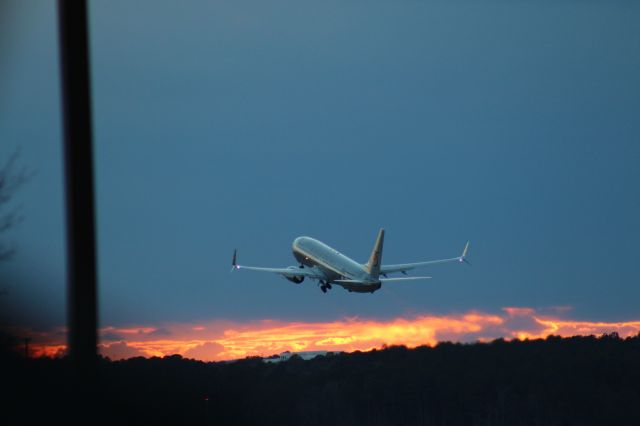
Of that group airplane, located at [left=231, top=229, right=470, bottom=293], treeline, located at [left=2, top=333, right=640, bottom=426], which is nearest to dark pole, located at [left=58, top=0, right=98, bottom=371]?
treeline, located at [left=2, top=333, right=640, bottom=426]

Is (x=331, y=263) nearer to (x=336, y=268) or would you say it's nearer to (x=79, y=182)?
(x=336, y=268)

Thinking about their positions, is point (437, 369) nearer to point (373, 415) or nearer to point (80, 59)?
point (373, 415)

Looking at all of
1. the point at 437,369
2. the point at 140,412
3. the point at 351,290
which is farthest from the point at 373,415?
the point at 140,412

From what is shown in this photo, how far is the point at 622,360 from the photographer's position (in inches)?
4867

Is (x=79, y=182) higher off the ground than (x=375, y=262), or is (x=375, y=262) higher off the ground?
(x=375, y=262)

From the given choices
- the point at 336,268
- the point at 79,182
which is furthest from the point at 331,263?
the point at 79,182

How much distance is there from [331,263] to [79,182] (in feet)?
261

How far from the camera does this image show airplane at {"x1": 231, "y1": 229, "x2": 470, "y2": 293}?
9081cm

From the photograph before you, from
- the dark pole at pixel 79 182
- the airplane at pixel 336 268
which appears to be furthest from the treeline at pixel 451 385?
the dark pole at pixel 79 182

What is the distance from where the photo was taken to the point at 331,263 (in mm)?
95562

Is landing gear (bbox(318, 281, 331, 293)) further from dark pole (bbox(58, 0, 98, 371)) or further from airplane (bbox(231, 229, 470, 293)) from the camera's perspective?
dark pole (bbox(58, 0, 98, 371))

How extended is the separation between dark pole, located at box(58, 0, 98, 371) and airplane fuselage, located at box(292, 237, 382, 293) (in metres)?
73.7

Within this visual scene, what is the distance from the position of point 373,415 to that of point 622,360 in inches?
1594

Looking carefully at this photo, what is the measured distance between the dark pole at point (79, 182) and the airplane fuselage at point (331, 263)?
7373 cm
